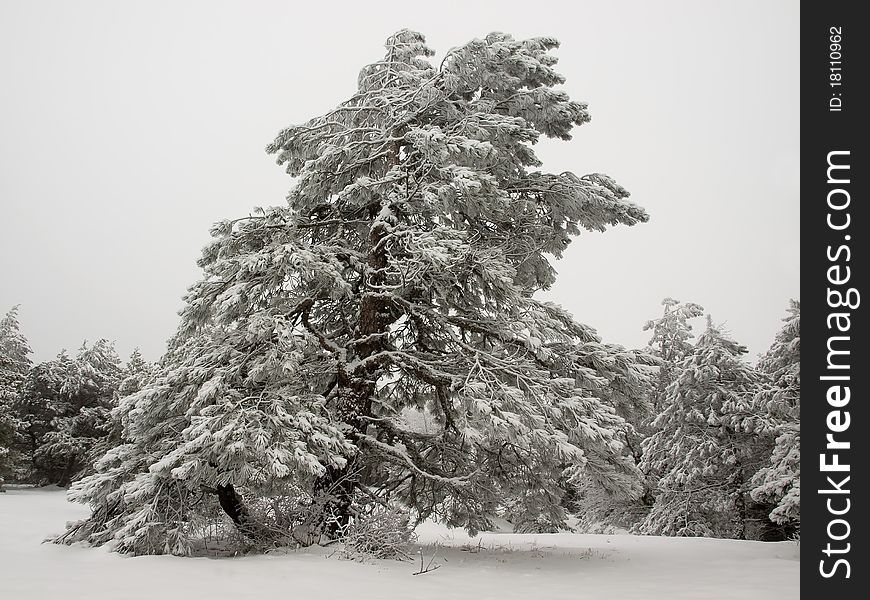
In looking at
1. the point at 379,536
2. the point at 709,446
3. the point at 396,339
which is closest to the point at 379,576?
the point at 379,536

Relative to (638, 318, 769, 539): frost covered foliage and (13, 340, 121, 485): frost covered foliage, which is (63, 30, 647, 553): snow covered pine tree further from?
(13, 340, 121, 485): frost covered foliage

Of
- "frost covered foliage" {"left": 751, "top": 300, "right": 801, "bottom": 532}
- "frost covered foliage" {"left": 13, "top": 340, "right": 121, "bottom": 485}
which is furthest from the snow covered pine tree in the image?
"frost covered foliage" {"left": 13, "top": 340, "right": 121, "bottom": 485}

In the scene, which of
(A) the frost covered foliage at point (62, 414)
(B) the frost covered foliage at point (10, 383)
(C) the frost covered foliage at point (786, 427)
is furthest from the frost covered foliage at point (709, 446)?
(A) the frost covered foliage at point (62, 414)

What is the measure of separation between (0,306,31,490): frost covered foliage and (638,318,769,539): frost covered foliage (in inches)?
869

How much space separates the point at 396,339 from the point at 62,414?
985 inches

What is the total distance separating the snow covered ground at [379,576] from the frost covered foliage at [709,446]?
10.2m

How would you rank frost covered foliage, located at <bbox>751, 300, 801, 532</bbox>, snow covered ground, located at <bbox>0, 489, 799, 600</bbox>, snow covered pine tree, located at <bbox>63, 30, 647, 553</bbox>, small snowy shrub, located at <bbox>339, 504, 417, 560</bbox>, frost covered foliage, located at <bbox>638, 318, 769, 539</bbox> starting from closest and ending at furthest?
snow covered ground, located at <bbox>0, 489, 799, 600</bbox> < small snowy shrub, located at <bbox>339, 504, 417, 560</bbox> < snow covered pine tree, located at <bbox>63, 30, 647, 553</bbox> < frost covered foliage, located at <bbox>751, 300, 801, 532</bbox> < frost covered foliage, located at <bbox>638, 318, 769, 539</bbox>

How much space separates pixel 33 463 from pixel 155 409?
24985 mm

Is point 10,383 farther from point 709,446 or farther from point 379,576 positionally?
point 709,446

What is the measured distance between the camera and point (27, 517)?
1271cm

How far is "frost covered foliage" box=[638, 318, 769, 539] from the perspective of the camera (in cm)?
1975

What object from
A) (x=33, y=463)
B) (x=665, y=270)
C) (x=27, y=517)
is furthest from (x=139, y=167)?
(x=27, y=517)

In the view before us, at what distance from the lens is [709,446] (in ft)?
64.8

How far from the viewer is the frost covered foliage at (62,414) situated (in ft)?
90.0
